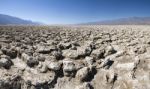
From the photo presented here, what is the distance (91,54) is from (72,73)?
1.55 meters

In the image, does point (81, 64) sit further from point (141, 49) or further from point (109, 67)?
point (141, 49)

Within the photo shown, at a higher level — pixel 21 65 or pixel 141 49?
pixel 141 49

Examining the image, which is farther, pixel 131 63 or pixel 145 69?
pixel 131 63

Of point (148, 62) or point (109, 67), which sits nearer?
point (148, 62)

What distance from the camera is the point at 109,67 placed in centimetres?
531

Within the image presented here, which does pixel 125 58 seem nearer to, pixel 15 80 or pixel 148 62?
pixel 148 62

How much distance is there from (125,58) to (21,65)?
8.80 feet

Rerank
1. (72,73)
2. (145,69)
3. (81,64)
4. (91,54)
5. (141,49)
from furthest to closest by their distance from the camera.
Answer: (91,54)
(141,49)
(81,64)
(72,73)
(145,69)

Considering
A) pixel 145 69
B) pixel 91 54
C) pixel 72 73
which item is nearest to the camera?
pixel 145 69

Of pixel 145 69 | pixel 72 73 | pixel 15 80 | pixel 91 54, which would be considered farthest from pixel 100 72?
pixel 15 80

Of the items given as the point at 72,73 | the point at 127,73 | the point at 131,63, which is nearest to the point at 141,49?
the point at 131,63

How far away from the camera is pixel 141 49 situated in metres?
6.11

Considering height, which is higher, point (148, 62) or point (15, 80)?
point (148, 62)

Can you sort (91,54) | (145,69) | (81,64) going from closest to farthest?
(145,69) → (81,64) → (91,54)
